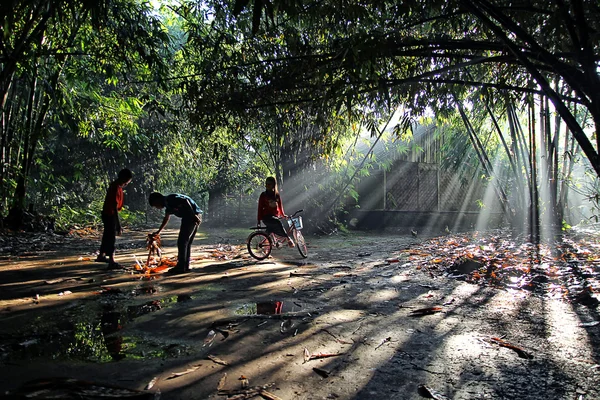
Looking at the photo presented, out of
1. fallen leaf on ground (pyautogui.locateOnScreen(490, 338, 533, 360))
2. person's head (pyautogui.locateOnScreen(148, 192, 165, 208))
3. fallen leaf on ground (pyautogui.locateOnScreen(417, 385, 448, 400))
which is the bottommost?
fallen leaf on ground (pyautogui.locateOnScreen(417, 385, 448, 400))

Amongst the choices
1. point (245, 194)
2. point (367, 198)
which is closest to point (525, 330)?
point (367, 198)

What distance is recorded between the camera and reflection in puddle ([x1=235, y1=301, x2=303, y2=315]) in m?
4.30

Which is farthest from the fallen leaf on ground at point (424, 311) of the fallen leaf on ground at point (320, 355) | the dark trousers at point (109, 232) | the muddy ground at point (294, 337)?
the dark trousers at point (109, 232)

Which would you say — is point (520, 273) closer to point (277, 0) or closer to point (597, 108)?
point (597, 108)

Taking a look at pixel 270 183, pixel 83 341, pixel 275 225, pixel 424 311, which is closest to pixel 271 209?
pixel 275 225

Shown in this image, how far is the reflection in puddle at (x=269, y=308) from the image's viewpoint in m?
4.30

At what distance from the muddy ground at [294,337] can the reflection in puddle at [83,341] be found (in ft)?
0.05

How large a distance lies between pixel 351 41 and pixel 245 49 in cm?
→ 371

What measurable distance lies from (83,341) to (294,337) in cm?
168

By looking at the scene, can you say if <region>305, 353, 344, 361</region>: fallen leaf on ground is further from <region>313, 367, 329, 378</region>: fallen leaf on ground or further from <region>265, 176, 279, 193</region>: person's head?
<region>265, 176, 279, 193</region>: person's head

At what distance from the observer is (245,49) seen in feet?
23.9

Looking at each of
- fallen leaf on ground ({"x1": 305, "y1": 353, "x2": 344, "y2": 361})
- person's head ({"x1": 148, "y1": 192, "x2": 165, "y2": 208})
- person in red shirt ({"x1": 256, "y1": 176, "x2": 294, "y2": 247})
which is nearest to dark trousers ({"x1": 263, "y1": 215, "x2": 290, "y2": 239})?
person in red shirt ({"x1": 256, "y1": 176, "x2": 294, "y2": 247})

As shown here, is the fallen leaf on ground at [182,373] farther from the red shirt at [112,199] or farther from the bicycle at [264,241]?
the bicycle at [264,241]

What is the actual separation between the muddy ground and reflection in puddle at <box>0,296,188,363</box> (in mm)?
15
